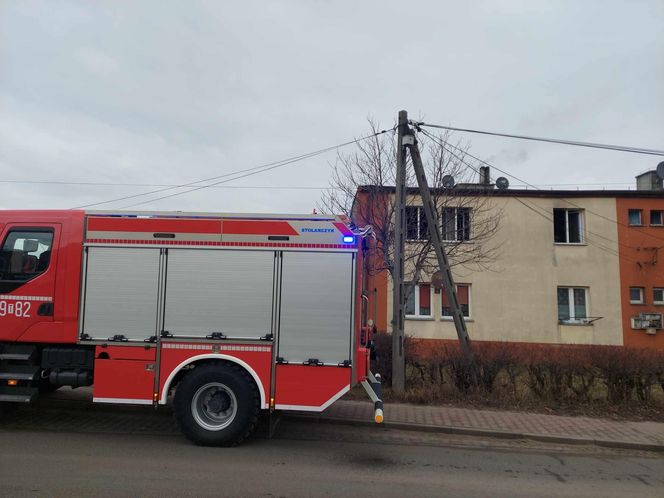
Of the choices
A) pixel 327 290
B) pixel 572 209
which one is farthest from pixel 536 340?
pixel 327 290

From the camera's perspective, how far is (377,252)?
1263 cm

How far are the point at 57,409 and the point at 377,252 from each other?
7.65 metres

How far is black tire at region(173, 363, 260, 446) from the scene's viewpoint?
623 cm

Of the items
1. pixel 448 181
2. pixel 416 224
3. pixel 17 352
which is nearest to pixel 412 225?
pixel 416 224

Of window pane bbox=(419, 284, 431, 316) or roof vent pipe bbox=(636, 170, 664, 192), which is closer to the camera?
window pane bbox=(419, 284, 431, 316)

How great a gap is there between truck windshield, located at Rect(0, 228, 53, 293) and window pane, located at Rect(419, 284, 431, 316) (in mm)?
14606

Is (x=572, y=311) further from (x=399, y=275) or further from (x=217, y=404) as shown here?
(x=217, y=404)

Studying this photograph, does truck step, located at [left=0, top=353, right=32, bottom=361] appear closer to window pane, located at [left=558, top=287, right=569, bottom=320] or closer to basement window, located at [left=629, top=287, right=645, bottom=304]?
window pane, located at [left=558, top=287, right=569, bottom=320]

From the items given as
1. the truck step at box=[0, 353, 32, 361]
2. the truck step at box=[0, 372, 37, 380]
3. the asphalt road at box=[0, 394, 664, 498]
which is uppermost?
the truck step at box=[0, 353, 32, 361]

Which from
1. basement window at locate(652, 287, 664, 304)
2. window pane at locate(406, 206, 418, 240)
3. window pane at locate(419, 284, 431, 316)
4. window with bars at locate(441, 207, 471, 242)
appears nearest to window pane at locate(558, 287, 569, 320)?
basement window at locate(652, 287, 664, 304)

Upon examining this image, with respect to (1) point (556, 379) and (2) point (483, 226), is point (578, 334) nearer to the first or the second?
(2) point (483, 226)

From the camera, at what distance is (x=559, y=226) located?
2036cm

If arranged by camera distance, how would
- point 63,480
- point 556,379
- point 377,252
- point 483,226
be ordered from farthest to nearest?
point 483,226 → point 377,252 → point 556,379 → point 63,480

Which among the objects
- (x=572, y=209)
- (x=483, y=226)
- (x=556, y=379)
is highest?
(x=572, y=209)
